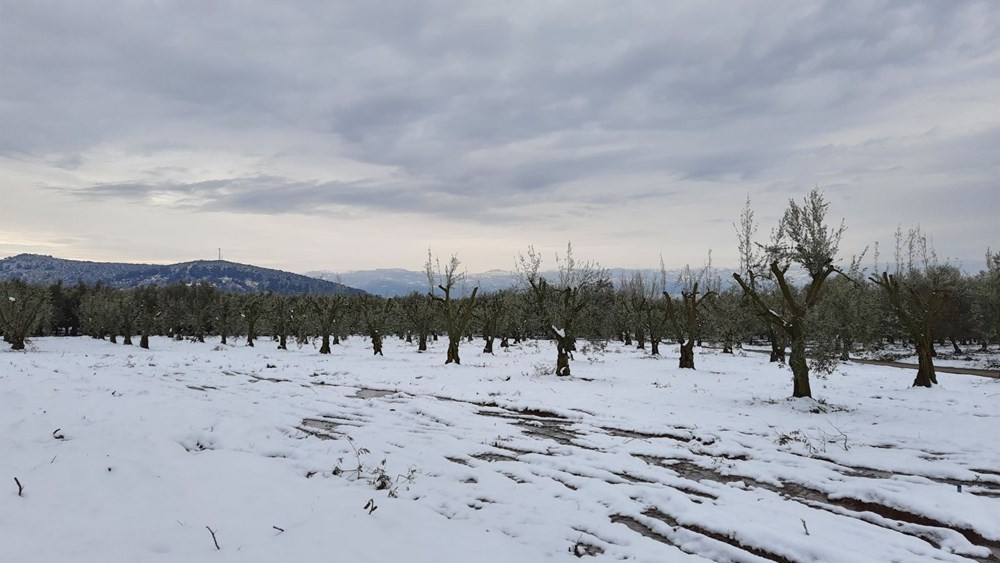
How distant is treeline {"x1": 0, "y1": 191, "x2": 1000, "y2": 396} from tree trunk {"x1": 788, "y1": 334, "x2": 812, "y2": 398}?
0.04 metres

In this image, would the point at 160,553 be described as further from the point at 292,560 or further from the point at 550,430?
the point at 550,430

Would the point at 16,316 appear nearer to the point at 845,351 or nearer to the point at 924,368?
the point at 924,368

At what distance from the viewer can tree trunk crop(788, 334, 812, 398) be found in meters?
16.6

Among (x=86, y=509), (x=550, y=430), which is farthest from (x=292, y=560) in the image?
(x=550, y=430)

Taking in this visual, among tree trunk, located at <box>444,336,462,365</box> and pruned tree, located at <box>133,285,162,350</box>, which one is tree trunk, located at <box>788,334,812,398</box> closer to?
tree trunk, located at <box>444,336,462,365</box>

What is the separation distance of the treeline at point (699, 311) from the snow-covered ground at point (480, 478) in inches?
187

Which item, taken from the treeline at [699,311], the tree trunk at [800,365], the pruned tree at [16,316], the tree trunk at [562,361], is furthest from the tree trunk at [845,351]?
the pruned tree at [16,316]

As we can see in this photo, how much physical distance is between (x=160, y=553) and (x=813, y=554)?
23.6 feet

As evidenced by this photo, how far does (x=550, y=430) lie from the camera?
13258 millimetres

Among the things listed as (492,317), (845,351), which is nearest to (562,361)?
(492,317)

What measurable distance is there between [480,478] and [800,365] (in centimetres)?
1308

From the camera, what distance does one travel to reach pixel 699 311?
45719mm

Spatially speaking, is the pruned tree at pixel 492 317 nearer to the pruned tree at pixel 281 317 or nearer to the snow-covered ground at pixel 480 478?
the pruned tree at pixel 281 317

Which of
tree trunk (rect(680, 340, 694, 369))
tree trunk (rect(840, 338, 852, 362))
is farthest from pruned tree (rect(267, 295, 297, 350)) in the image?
tree trunk (rect(840, 338, 852, 362))
